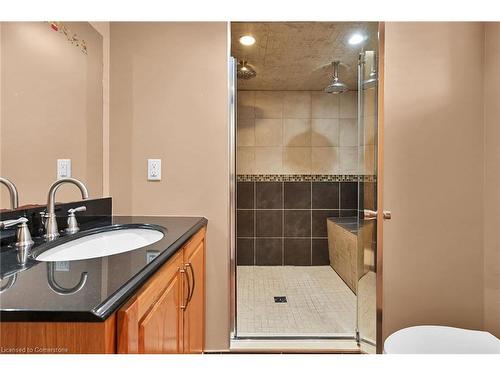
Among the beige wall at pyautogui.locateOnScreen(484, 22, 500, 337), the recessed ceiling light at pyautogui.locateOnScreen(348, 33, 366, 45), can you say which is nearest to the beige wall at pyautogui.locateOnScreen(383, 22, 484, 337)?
the beige wall at pyautogui.locateOnScreen(484, 22, 500, 337)

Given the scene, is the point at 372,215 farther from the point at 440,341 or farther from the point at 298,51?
the point at 298,51

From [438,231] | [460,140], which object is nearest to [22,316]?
[438,231]

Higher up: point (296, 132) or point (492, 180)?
point (296, 132)

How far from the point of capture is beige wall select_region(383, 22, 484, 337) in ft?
5.30

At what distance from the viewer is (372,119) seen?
149 centimetres

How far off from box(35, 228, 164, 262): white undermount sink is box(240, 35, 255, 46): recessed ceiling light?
1.72 m

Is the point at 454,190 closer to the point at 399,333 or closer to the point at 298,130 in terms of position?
the point at 399,333

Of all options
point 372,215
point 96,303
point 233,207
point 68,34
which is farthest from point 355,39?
point 96,303

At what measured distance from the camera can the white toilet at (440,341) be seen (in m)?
1.41

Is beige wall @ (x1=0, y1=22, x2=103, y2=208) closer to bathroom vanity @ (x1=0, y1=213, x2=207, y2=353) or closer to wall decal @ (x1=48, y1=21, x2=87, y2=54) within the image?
wall decal @ (x1=48, y1=21, x2=87, y2=54)

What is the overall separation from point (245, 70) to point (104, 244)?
228 cm

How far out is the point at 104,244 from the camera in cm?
122

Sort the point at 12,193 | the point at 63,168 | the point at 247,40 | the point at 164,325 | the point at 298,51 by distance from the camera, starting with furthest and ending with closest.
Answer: the point at 298,51, the point at 247,40, the point at 63,168, the point at 12,193, the point at 164,325

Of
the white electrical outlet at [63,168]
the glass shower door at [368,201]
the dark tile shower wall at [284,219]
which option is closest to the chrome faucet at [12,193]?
the white electrical outlet at [63,168]
